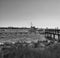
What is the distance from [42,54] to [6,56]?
8.20 feet

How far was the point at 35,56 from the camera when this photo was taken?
523 centimetres

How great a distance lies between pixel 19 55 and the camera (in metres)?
5.29

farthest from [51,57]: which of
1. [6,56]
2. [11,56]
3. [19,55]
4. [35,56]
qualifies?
[6,56]

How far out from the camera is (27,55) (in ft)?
17.3

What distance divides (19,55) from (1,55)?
4.13 feet

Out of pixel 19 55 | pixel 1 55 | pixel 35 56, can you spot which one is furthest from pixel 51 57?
pixel 1 55

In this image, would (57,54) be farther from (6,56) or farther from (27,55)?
(6,56)

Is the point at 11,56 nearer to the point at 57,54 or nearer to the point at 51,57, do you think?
the point at 51,57

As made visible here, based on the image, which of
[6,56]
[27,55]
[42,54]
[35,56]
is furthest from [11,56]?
[42,54]

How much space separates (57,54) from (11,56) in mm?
3252

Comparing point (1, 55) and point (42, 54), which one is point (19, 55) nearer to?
point (1, 55)

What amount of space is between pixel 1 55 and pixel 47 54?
3.23 metres

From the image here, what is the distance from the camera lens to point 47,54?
552 centimetres

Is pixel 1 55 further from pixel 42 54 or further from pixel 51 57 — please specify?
pixel 51 57
